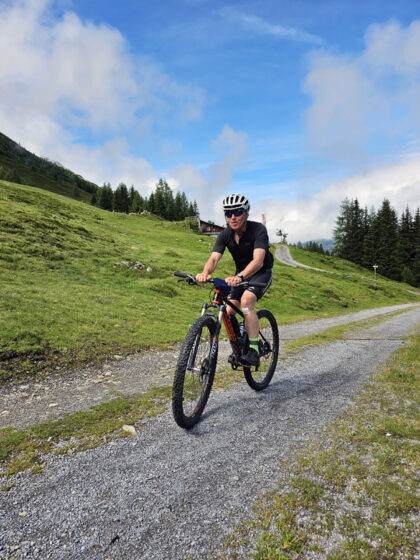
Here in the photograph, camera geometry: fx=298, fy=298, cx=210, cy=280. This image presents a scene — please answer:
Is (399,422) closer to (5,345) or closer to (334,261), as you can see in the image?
(5,345)

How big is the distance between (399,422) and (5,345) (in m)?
9.38

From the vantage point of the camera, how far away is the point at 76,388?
682 centimetres

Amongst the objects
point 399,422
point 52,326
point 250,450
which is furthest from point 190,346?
point 52,326

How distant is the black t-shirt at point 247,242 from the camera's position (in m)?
6.02

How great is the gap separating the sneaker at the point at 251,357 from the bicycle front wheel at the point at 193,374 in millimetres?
834

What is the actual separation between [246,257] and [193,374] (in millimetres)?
2644

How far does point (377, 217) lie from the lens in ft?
318

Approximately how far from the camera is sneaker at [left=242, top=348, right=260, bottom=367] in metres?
5.81

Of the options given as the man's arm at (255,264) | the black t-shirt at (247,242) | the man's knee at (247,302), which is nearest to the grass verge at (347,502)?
the man's knee at (247,302)

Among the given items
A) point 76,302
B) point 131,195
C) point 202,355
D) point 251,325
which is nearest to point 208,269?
point 251,325

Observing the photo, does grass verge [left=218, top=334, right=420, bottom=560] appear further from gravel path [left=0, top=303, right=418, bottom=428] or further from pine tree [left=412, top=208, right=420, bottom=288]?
pine tree [left=412, top=208, right=420, bottom=288]

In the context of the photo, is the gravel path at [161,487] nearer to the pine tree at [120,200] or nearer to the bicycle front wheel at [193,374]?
the bicycle front wheel at [193,374]

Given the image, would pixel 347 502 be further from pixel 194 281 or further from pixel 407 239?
pixel 407 239

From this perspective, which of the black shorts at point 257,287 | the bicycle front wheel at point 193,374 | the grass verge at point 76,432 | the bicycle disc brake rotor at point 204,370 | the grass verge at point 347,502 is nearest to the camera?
the grass verge at point 347,502
